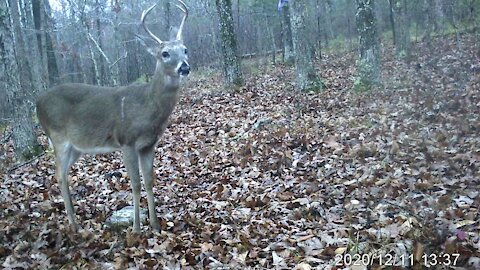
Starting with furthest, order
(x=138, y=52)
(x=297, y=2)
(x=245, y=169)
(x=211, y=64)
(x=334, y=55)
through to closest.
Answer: (x=138, y=52), (x=211, y=64), (x=334, y=55), (x=297, y=2), (x=245, y=169)

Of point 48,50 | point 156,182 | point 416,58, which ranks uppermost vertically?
point 48,50

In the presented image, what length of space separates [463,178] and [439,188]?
14.0 inches

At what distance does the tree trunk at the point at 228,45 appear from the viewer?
55.3ft

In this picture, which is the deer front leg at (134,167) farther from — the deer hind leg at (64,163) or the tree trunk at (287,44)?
the tree trunk at (287,44)

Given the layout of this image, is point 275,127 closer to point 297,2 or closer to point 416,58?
point 297,2

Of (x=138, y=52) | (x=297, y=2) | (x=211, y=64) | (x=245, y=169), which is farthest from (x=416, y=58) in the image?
(x=138, y=52)

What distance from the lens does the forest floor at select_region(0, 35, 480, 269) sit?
4.83 metres

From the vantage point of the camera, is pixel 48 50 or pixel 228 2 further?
pixel 48 50

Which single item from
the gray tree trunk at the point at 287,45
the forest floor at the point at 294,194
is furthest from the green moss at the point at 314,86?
the gray tree trunk at the point at 287,45

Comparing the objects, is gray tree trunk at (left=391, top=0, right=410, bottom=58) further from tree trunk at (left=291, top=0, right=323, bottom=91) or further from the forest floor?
the forest floor

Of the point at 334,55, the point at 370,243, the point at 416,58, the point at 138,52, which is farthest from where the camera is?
the point at 138,52

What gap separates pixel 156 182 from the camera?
27.3ft

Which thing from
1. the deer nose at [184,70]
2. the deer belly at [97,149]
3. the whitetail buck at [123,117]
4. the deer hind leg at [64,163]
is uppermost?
the deer nose at [184,70]

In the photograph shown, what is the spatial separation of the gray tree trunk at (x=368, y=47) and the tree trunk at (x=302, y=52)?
161 centimetres
